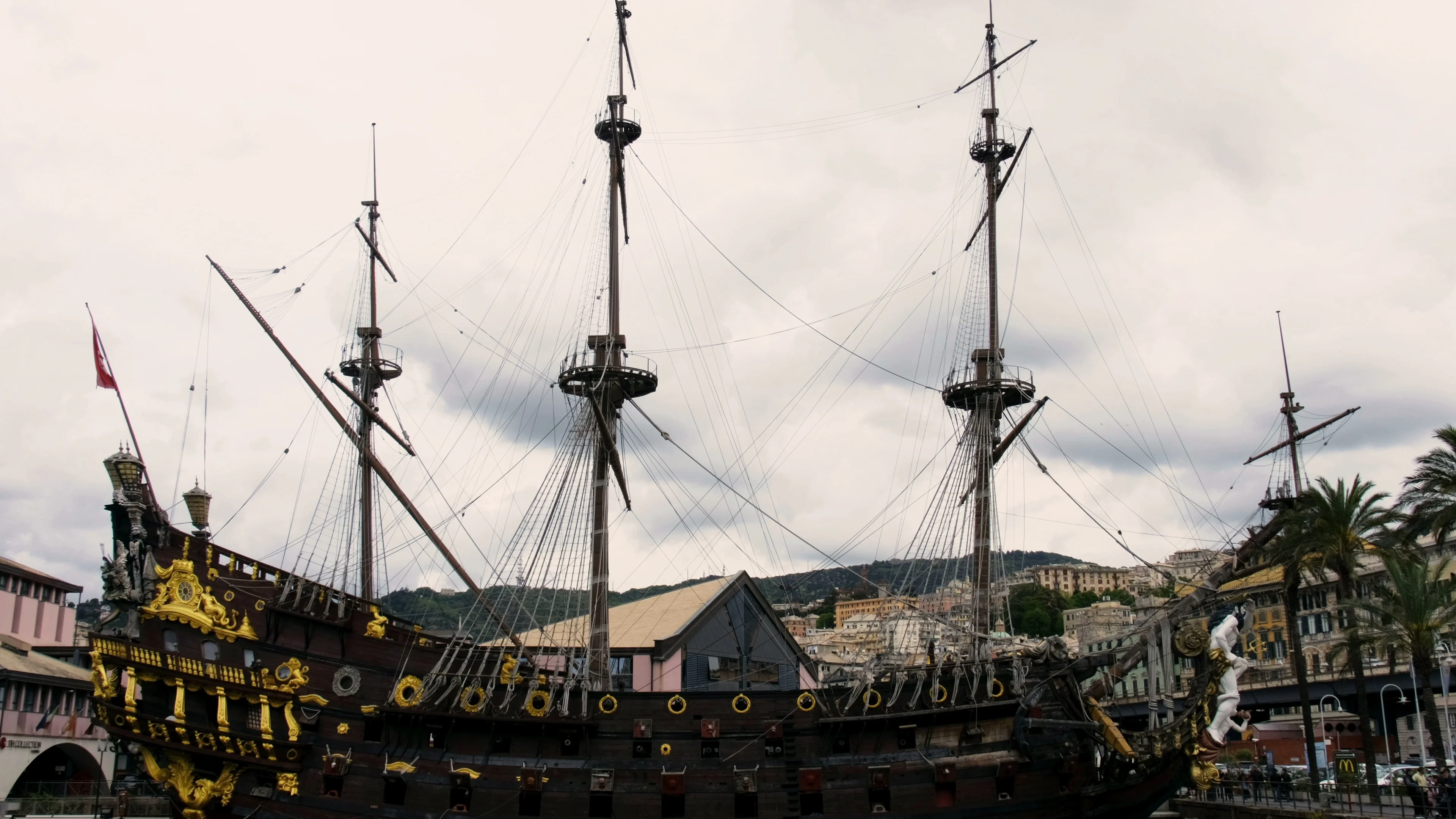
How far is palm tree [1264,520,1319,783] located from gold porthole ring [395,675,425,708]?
86.6ft

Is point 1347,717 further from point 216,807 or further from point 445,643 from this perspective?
point 216,807

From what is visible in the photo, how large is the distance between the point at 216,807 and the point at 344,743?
3.44 m

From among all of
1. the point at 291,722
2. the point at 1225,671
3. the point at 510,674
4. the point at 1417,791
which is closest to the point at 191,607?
the point at 291,722

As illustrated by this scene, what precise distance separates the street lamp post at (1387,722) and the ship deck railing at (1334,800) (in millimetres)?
14157

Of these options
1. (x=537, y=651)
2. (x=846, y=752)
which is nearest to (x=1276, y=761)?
(x=846, y=752)

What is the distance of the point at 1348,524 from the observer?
1411 inches

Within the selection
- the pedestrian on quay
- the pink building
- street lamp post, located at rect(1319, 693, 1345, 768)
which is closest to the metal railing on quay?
the pedestrian on quay

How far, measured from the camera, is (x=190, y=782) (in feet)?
89.7

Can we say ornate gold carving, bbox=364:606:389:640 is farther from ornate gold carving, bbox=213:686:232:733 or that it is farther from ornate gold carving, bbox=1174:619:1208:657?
ornate gold carving, bbox=1174:619:1208:657

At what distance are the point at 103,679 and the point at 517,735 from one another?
10.3m

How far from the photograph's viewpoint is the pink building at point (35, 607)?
175ft

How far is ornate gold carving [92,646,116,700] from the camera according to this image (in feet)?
89.2

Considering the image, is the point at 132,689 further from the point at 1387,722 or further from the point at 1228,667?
the point at 1387,722

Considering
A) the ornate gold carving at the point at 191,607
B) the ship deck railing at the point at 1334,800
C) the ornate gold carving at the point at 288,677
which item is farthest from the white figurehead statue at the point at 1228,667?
the ornate gold carving at the point at 191,607
